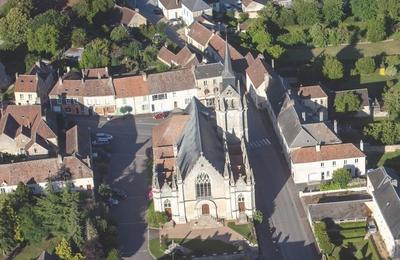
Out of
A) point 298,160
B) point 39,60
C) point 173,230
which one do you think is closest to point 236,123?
point 298,160

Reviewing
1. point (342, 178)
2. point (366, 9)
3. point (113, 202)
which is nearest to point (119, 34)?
point (113, 202)

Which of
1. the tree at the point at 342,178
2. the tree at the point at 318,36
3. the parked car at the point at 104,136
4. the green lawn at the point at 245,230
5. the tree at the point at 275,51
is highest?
the tree at the point at 318,36

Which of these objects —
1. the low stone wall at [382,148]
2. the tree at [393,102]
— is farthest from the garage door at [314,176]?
the tree at [393,102]

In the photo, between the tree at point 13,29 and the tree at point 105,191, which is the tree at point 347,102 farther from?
the tree at point 13,29

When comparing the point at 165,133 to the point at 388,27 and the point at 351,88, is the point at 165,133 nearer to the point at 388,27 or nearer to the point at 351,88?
the point at 351,88

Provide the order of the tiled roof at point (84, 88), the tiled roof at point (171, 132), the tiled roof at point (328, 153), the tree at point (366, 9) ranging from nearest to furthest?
the tiled roof at point (328, 153) → the tiled roof at point (171, 132) → the tiled roof at point (84, 88) → the tree at point (366, 9)

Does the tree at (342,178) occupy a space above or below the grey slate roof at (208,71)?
below
